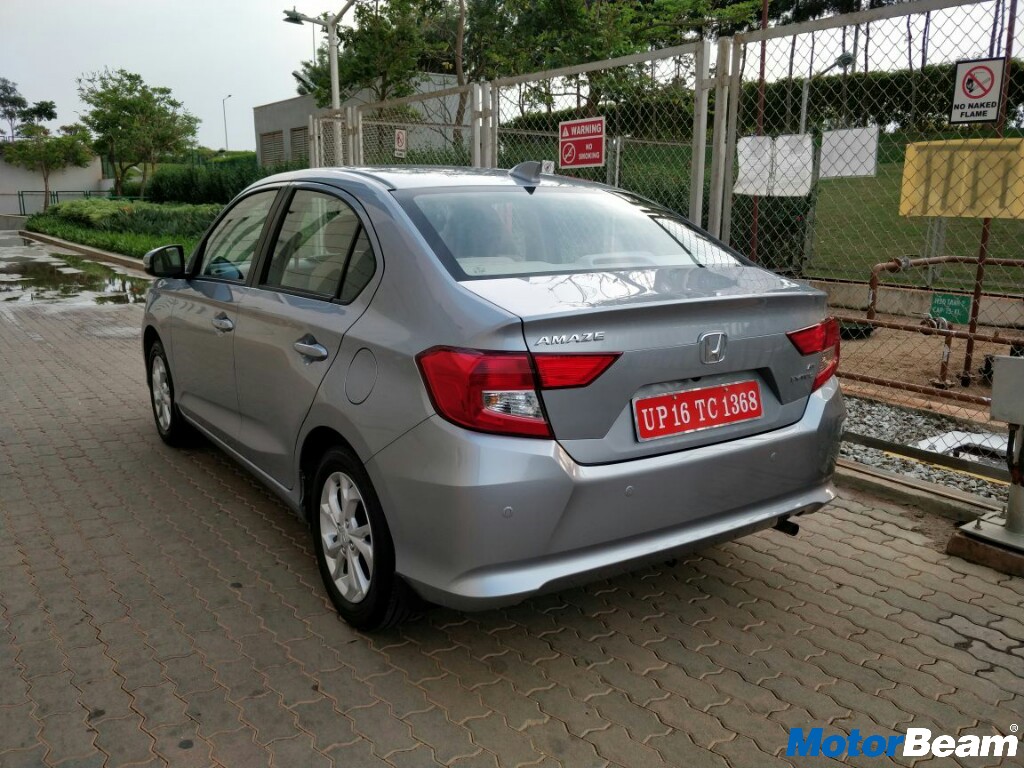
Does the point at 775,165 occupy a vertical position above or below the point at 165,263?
above

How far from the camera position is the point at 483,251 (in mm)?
3193

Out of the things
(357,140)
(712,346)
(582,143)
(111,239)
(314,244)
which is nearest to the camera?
(712,346)

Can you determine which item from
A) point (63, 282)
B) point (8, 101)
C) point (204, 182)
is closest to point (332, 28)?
point (63, 282)

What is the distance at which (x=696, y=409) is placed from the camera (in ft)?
9.52

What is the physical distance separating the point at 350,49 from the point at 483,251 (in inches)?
1097

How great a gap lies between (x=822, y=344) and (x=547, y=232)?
1156 millimetres

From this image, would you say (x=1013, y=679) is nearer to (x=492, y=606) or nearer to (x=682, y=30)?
(x=492, y=606)

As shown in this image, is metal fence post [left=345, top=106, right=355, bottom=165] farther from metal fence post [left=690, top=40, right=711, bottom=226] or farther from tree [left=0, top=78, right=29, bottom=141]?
tree [left=0, top=78, right=29, bottom=141]

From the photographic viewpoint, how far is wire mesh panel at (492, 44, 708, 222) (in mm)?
5805

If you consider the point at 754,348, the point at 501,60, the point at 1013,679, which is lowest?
the point at 1013,679

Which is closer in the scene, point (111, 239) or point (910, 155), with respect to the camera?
point (910, 155)

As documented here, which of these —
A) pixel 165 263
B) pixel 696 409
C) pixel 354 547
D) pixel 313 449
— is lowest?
pixel 354 547

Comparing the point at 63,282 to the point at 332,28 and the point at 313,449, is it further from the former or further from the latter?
the point at 313,449

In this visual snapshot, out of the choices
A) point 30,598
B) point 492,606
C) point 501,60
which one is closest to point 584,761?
point 492,606
